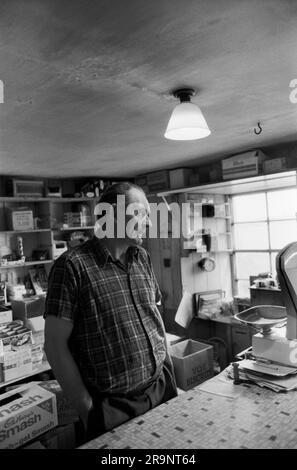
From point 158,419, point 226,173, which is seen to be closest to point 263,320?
point 158,419

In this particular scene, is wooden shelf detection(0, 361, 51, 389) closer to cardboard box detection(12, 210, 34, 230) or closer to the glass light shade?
cardboard box detection(12, 210, 34, 230)

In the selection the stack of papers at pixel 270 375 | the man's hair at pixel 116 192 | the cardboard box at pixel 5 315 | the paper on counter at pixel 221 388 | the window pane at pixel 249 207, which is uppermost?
the window pane at pixel 249 207

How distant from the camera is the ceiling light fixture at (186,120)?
1.82 m

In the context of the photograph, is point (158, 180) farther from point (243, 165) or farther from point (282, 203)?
point (282, 203)

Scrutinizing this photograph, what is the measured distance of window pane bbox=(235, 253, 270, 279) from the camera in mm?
4801

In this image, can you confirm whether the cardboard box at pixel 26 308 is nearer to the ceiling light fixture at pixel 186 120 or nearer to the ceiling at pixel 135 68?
the ceiling at pixel 135 68

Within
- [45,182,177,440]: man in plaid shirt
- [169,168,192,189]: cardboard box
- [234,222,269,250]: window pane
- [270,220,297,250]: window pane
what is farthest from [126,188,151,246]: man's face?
→ [234,222,269,250]: window pane

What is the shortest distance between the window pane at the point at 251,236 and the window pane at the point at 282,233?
0.34ft

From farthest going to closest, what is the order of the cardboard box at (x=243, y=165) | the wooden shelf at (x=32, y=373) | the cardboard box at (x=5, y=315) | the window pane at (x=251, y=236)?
the window pane at (x=251, y=236) → the cardboard box at (x=5, y=315) → the cardboard box at (x=243, y=165) → the wooden shelf at (x=32, y=373)

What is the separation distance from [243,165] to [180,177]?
37.7 inches

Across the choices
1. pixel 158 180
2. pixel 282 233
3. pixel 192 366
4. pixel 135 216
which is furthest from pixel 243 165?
pixel 135 216

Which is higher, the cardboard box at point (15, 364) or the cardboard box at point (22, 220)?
the cardboard box at point (22, 220)

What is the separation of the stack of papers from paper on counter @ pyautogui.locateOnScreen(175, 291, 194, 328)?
2658mm

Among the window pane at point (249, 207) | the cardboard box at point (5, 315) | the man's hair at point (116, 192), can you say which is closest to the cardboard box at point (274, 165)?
the window pane at point (249, 207)
